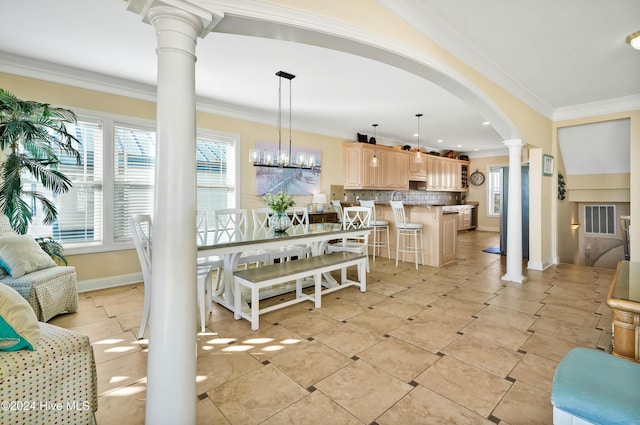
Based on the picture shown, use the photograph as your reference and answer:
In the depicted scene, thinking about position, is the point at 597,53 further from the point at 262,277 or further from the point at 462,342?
the point at 262,277

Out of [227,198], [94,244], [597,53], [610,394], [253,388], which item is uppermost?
[597,53]

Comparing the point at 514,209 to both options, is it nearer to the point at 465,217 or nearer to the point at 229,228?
the point at 229,228

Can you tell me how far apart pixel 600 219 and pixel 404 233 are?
16.3 ft

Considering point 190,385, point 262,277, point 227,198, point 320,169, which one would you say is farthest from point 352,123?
point 190,385

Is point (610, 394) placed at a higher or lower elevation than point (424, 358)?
higher

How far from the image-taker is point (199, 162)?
486cm

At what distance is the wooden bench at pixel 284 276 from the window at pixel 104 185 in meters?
2.26

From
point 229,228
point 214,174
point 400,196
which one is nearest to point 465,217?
point 400,196

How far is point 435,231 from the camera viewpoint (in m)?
5.15

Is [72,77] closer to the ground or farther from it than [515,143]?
farther from it

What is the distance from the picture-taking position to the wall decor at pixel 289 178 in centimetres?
558

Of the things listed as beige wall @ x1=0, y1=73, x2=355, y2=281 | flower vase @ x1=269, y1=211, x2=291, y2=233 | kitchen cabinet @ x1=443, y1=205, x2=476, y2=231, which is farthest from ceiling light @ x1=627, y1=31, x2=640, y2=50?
kitchen cabinet @ x1=443, y1=205, x2=476, y2=231

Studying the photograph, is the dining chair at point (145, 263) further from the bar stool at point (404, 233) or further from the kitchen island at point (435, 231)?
the kitchen island at point (435, 231)

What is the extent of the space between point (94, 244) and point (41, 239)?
639 mm
